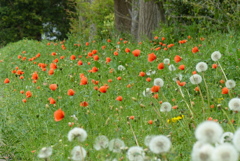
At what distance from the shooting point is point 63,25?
1219 inches

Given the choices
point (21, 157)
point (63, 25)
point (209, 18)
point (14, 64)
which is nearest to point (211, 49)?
point (209, 18)

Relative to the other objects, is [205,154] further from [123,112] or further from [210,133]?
[123,112]

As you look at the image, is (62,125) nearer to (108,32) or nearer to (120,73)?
(120,73)

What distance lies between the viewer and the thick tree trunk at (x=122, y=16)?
14.2 m

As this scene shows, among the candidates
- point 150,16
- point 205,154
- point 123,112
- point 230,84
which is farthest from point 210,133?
point 150,16

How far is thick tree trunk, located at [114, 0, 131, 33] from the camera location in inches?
559

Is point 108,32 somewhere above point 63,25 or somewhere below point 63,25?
above

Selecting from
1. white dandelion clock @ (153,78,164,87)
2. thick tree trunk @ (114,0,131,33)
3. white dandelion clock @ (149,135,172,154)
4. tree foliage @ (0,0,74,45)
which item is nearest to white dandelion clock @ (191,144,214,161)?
white dandelion clock @ (149,135,172,154)

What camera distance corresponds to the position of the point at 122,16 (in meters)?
14.4

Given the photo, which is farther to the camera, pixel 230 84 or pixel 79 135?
pixel 230 84

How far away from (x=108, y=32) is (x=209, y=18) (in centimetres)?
624

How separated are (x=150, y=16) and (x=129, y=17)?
155 inches

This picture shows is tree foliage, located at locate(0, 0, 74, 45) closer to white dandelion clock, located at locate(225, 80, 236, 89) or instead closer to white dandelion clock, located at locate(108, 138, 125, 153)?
white dandelion clock, located at locate(225, 80, 236, 89)

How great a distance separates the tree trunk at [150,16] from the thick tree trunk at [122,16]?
121 inches
